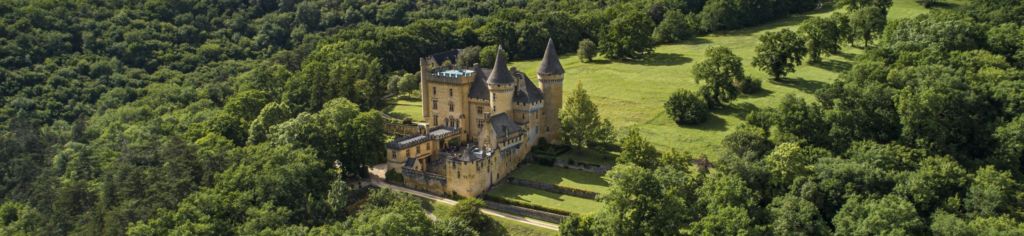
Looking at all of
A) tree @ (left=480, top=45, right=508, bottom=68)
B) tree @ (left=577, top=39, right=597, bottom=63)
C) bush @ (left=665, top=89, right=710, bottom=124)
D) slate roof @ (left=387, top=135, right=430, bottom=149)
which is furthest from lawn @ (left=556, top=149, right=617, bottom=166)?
tree @ (left=577, top=39, right=597, bottom=63)

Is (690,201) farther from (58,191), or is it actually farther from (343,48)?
(343,48)

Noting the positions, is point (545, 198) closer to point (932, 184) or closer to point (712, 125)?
point (712, 125)

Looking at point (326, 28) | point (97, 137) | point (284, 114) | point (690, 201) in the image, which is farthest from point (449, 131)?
point (326, 28)

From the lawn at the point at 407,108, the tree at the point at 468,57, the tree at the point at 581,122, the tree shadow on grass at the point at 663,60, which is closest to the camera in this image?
the tree at the point at 581,122

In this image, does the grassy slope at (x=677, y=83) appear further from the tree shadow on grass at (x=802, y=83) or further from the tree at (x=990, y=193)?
the tree at (x=990, y=193)

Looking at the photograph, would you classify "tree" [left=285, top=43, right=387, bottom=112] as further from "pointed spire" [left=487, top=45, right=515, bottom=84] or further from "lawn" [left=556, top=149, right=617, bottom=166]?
"lawn" [left=556, top=149, right=617, bottom=166]

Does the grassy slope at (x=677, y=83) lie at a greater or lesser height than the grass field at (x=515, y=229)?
greater

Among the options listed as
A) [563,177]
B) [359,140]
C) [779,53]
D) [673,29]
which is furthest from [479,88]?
[673,29]

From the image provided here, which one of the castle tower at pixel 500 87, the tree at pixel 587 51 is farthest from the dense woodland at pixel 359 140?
the castle tower at pixel 500 87
